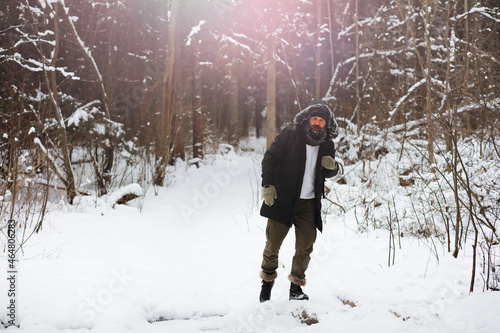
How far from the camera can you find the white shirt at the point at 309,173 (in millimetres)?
3021

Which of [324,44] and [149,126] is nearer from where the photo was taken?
[149,126]

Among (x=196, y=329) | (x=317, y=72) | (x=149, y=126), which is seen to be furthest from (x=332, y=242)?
(x=317, y=72)

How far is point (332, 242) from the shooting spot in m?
4.76

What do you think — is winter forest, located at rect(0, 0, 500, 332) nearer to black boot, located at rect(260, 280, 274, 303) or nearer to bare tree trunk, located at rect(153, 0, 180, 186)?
bare tree trunk, located at rect(153, 0, 180, 186)

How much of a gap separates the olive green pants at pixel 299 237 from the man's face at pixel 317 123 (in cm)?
70

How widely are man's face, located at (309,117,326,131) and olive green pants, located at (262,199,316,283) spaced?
0.70 metres

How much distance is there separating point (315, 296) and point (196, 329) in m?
1.26

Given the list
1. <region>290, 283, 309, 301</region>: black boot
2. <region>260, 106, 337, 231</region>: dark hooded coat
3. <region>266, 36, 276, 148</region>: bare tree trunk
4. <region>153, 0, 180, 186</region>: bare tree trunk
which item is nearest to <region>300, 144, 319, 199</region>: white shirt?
<region>260, 106, 337, 231</region>: dark hooded coat

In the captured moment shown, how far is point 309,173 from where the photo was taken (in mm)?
3047

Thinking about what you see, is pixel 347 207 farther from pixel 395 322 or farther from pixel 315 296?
pixel 395 322

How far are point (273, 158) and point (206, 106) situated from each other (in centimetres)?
925

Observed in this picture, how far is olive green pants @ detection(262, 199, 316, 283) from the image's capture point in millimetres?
3016

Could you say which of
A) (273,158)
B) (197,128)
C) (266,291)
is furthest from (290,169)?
(197,128)

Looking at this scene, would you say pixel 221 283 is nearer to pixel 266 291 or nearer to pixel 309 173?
pixel 266 291
